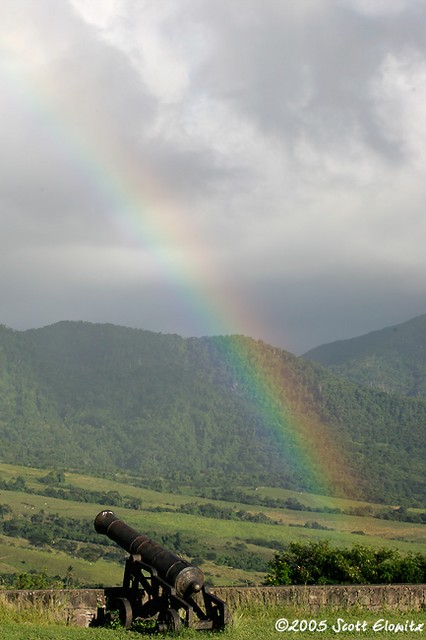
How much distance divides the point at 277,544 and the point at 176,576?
4854 inches

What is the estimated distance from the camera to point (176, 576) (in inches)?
579

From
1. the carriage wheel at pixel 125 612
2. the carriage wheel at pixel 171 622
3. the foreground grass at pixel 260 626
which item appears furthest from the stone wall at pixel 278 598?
the carriage wheel at pixel 171 622

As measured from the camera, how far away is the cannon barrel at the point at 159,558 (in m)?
14.7

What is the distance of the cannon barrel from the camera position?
48.1 ft

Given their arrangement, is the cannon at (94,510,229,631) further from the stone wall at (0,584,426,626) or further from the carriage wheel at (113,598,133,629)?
the stone wall at (0,584,426,626)

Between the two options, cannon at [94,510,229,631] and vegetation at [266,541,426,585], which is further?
vegetation at [266,541,426,585]

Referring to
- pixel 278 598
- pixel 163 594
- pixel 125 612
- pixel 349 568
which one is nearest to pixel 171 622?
pixel 163 594

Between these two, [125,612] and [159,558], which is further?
[159,558]

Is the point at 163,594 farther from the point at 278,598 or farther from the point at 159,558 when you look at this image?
the point at 278,598

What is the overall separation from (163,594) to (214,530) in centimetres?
13546

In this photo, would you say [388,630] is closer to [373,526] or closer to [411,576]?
[411,576]

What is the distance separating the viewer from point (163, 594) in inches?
581

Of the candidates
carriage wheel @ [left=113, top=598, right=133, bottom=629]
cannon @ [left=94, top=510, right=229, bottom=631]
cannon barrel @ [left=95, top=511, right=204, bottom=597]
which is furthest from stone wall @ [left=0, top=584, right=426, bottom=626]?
cannon barrel @ [left=95, top=511, right=204, bottom=597]

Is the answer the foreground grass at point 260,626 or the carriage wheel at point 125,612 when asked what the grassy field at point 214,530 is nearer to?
the foreground grass at point 260,626
